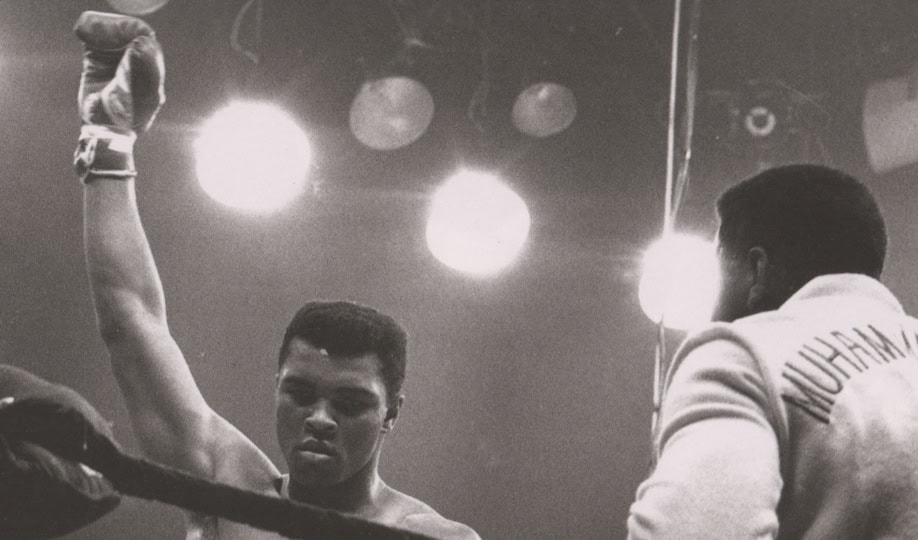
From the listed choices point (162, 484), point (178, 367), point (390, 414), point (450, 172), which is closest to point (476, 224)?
point (450, 172)

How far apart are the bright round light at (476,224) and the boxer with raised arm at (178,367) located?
5.64 ft

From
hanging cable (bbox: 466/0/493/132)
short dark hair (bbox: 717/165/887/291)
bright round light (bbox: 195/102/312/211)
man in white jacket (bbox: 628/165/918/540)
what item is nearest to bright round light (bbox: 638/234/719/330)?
hanging cable (bbox: 466/0/493/132)

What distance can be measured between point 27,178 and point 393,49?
1311 millimetres

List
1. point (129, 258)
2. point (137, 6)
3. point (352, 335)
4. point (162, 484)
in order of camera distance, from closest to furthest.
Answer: point (162, 484) < point (129, 258) < point (352, 335) < point (137, 6)

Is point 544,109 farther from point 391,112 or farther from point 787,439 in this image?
point 787,439

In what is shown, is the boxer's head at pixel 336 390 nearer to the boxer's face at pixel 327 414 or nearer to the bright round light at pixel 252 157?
the boxer's face at pixel 327 414

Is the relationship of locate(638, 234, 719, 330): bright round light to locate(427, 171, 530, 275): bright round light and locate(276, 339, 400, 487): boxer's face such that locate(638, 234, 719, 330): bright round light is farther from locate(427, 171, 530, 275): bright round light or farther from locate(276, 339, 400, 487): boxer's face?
locate(276, 339, 400, 487): boxer's face

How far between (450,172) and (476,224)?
21 centimetres

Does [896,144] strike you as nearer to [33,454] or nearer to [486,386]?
[486,386]

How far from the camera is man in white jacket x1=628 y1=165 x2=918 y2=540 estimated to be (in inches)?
39.4

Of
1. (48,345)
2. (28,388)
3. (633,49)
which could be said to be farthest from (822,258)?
(48,345)

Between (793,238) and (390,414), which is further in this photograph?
(390,414)

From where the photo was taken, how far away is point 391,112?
12.7 ft

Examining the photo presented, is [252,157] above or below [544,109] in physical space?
below
